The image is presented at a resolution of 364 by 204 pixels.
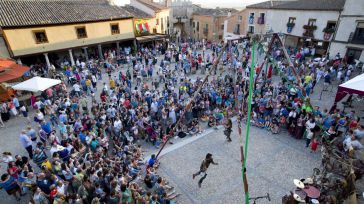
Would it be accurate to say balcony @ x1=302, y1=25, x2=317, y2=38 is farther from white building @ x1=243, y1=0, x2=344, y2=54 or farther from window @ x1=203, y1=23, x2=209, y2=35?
window @ x1=203, y1=23, x2=209, y2=35

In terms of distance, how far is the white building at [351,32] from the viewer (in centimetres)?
2302

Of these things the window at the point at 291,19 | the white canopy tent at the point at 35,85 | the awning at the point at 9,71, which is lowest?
→ the white canopy tent at the point at 35,85

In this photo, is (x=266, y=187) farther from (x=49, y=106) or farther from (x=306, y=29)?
(x=306, y=29)

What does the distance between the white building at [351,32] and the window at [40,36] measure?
32.0 meters

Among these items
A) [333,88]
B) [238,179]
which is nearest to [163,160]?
[238,179]

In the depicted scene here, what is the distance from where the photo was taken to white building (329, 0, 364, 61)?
23016mm

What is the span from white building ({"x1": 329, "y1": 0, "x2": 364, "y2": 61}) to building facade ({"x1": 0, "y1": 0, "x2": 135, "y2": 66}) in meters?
25.4

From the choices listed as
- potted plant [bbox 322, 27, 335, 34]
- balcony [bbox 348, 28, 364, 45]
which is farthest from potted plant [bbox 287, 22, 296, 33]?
balcony [bbox 348, 28, 364, 45]

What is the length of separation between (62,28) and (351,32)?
1234 inches

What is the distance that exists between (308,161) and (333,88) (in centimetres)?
1111

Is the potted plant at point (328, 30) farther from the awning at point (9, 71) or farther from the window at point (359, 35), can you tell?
the awning at point (9, 71)

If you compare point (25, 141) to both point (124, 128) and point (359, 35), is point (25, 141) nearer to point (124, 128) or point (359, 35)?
point (124, 128)

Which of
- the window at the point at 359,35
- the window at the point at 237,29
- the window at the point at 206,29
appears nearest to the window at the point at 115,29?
the window at the point at 237,29

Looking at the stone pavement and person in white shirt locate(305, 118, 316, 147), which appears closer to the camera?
the stone pavement
